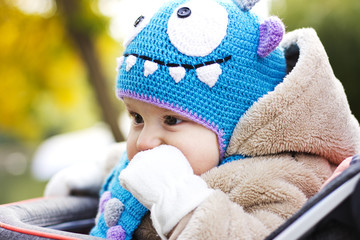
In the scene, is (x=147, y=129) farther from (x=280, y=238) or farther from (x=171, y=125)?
(x=280, y=238)

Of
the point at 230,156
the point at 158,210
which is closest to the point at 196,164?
the point at 230,156

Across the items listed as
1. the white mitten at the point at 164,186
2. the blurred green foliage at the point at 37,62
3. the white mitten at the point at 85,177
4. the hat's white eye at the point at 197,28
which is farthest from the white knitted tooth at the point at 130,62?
the blurred green foliage at the point at 37,62

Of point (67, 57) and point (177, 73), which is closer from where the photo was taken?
point (177, 73)

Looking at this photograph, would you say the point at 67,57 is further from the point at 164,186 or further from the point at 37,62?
the point at 164,186

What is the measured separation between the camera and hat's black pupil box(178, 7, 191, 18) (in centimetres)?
106

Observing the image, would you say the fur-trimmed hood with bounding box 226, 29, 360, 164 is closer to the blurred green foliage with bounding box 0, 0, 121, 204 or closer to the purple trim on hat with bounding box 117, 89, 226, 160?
the purple trim on hat with bounding box 117, 89, 226, 160

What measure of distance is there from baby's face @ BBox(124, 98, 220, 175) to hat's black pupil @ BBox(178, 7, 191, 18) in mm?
231

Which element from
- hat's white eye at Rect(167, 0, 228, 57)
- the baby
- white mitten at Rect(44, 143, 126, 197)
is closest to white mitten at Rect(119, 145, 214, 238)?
the baby

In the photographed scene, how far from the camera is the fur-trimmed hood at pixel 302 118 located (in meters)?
1.02

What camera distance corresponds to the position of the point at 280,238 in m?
0.75

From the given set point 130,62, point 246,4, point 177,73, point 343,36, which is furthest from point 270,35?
point 343,36

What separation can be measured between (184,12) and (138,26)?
13cm

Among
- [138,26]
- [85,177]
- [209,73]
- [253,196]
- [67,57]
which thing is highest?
[138,26]

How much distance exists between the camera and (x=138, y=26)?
112cm
